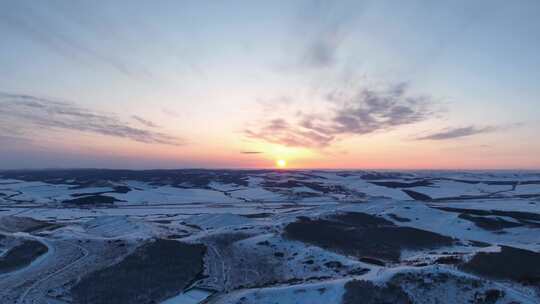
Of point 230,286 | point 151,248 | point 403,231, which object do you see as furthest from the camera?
point 403,231

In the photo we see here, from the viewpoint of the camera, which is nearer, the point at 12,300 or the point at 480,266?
the point at 12,300

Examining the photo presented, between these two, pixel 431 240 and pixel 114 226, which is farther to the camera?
pixel 114 226

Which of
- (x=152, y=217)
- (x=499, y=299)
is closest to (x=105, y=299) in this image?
(x=499, y=299)

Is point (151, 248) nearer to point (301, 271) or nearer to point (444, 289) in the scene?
point (301, 271)

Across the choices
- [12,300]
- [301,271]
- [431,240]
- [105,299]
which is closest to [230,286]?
[301,271]

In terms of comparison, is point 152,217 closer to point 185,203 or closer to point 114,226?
point 114,226

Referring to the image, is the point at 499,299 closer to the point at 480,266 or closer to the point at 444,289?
the point at 444,289

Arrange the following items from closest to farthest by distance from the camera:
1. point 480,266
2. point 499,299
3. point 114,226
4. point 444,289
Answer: point 499,299 < point 444,289 < point 480,266 < point 114,226

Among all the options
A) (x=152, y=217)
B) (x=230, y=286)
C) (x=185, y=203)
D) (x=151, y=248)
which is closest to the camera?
(x=230, y=286)

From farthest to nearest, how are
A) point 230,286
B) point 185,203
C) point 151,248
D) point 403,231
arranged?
point 185,203 < point 403,231 < point 151,248 < point 230,286
